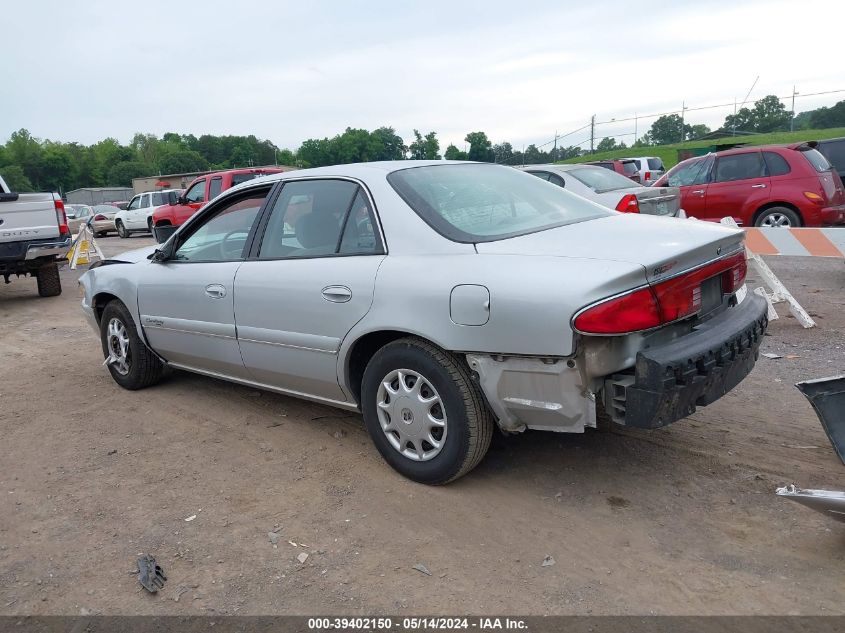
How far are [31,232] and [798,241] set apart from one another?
9852 mm

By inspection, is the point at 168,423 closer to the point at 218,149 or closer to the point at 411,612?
the point at 411,612

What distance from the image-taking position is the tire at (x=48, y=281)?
432 inches

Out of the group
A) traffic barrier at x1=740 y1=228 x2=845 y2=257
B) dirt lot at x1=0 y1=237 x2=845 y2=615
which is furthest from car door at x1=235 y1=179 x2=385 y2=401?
traffic barrier at x1=740 y1=228 x2=845 y2=257

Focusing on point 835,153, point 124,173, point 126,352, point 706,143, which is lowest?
point 126,352

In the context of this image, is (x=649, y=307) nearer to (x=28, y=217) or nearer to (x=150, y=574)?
(x=150, y=574)

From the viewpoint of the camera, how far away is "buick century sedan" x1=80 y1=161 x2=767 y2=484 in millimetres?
2955

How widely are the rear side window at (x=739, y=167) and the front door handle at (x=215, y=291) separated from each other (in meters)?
9.26

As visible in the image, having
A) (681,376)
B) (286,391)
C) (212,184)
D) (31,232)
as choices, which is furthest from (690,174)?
(31,232)

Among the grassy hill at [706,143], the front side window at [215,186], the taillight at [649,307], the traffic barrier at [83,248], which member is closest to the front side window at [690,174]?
the taillight at [649,307]

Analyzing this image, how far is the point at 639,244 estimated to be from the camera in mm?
3201

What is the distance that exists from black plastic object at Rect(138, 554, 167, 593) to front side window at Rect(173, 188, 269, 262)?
1.97 meters

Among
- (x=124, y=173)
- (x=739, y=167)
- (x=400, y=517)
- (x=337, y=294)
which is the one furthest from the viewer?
(x=124, y=173)

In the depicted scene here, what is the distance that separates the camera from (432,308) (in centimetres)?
328

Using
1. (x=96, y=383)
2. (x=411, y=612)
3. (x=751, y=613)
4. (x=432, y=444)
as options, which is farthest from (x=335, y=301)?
(x=96, y=383)
